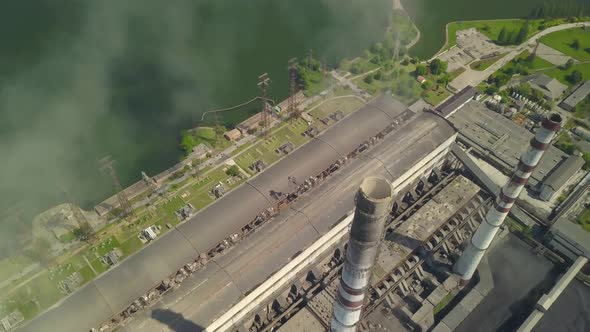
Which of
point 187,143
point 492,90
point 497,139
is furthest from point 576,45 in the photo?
point 187,143

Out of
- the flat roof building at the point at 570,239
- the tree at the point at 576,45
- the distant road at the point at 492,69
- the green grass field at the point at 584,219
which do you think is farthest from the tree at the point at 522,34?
the flat roof building at the point at 570,239

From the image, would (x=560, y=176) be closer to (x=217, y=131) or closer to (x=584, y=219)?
(x=584, y=219)

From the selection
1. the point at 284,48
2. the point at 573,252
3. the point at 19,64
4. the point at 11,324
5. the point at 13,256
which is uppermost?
the point at 19,64

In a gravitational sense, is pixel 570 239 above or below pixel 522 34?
below

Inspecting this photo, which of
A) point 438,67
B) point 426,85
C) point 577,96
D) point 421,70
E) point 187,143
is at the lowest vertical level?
point 577,96

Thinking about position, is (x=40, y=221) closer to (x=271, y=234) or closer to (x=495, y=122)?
(x=271, y=234)

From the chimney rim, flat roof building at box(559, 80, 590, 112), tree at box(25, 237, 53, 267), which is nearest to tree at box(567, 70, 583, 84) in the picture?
flat roof building at box(559, 80, 590, 112)

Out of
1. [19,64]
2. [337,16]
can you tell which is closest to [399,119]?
[337,16]

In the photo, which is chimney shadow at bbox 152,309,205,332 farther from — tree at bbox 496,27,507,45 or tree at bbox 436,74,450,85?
tree at bbox 496,27,507,45
